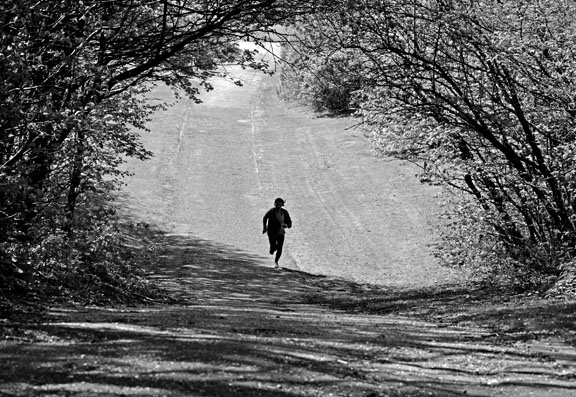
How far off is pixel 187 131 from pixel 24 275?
4394cm

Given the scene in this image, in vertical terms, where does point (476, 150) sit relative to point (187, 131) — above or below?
below

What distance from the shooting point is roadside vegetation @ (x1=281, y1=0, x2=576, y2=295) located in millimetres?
14742

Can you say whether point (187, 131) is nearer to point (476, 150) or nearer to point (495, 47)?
point (476, 150)

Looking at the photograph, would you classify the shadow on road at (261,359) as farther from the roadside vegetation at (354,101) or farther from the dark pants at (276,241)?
the dark pants at (276,241)

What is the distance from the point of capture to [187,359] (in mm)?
7543

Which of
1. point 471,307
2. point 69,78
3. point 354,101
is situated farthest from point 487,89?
point 69,78

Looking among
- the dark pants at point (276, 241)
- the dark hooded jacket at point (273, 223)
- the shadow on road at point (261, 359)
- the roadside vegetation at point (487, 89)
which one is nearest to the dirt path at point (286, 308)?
the shadow on road at point (261, 359)

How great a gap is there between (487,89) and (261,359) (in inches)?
405

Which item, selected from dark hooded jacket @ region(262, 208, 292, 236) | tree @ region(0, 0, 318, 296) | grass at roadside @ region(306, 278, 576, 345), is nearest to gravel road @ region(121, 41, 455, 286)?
dark hooded jacket @ region(262, 208, 292, 236)

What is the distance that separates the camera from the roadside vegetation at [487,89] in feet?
48.4

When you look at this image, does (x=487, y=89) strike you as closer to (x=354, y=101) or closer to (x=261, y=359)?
(x=354, y=101)

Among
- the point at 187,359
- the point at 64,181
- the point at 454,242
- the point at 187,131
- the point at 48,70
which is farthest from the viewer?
the point at 187,131

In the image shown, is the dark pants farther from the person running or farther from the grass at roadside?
the grass at roadside

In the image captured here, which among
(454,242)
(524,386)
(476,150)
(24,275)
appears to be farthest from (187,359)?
(454,242)
